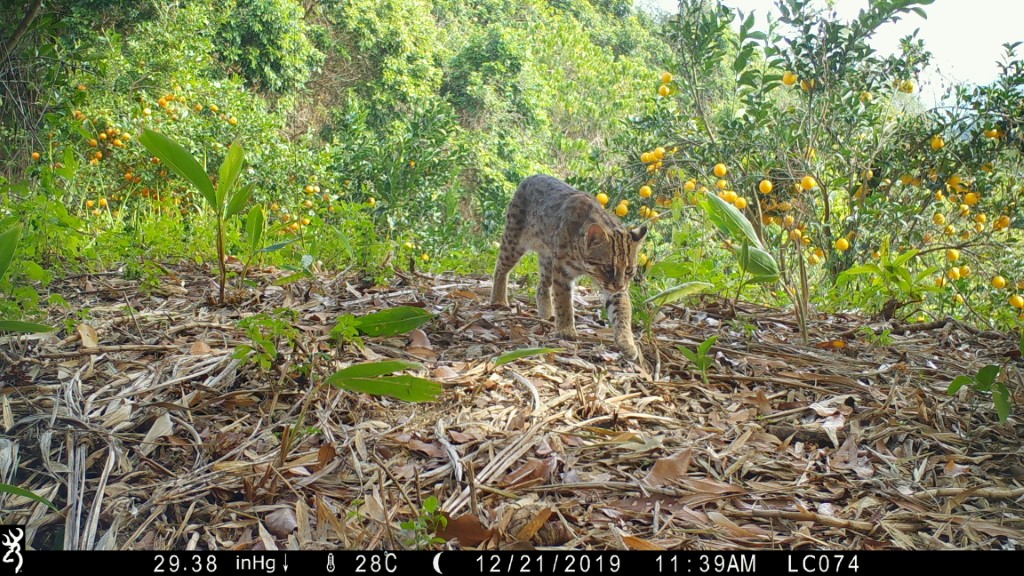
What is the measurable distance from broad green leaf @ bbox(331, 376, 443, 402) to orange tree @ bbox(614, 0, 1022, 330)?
9.12 ft

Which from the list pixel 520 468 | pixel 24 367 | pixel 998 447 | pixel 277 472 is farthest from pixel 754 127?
pixel 24 367

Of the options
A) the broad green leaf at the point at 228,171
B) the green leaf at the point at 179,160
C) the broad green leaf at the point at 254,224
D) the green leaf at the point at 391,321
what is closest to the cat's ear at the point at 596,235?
the green leaf at the point at 391,321

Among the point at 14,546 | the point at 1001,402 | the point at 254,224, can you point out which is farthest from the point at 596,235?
the point at 14,546

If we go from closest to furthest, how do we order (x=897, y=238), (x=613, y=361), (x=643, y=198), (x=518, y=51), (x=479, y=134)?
(x=613, y=361)
(x=897, y=238)
(x=643, y=198)
(x=479, y=134)
(x=518, y=51)

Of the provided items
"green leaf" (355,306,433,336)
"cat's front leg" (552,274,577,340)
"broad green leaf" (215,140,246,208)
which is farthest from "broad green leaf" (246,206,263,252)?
"cat's front leg" (552,274,577,340)

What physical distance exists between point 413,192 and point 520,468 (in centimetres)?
659

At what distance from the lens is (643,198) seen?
6.40m

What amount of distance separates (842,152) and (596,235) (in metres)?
2.40

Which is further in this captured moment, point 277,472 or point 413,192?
point 413,192

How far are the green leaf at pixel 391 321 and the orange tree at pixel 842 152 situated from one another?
2.38 metres

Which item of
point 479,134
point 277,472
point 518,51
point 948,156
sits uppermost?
point 518,51

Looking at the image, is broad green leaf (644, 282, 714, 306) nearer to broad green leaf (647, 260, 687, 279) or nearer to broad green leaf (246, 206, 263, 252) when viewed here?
broad green leaf (647, 260, 687, 279)

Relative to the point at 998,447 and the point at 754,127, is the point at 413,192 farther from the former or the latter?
the point at 998,447

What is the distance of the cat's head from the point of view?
4496 mm
